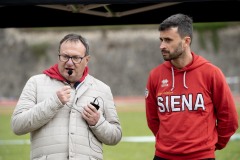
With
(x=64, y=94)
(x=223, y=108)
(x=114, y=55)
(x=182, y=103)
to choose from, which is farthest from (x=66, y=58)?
(x=114, y=55)

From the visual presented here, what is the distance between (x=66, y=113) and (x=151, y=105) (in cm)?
66

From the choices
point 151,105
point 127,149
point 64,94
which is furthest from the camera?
point 127,149

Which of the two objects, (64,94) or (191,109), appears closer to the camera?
(64,94)

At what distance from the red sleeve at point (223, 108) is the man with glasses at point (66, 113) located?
0.71 m

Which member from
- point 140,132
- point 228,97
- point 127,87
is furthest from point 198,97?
point 127,87

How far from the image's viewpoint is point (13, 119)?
3.90m

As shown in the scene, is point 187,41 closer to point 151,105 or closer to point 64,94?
point 151,105

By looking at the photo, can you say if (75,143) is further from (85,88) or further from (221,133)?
(221,133)

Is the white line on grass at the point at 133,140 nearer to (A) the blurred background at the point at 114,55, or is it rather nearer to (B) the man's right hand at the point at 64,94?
(B) the man's right hand at the point at 64,94

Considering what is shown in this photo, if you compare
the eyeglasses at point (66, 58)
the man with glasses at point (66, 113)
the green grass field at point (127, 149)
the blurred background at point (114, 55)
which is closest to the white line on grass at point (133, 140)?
the green grass field at point (127, 149)

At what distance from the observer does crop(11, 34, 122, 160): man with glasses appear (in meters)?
3.84

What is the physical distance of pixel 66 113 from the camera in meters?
3.95

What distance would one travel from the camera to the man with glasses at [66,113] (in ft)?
12.6

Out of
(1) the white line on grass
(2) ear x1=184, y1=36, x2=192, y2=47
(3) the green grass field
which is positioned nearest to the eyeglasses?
(2) ear x1=184, y1=36, x2=192, y2=47
